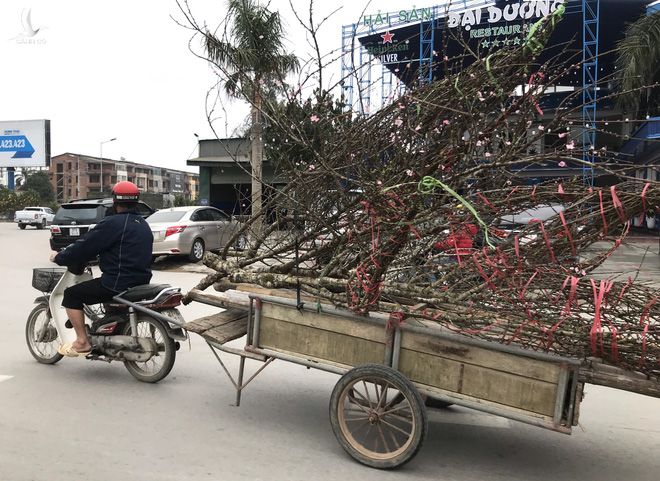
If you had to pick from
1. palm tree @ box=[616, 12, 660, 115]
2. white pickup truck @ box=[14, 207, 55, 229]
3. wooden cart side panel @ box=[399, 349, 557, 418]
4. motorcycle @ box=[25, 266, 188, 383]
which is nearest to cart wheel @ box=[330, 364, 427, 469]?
wooden cart side panel @ box=[399, 349, 557, 418]

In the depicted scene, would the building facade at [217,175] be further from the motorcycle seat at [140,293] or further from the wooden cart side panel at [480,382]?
the wooden cart side panel at [480,382]

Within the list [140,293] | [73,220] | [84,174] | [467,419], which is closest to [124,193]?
[140,293]

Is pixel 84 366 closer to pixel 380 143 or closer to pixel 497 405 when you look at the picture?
pixel 380 143

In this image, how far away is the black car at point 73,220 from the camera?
14156 millimetres

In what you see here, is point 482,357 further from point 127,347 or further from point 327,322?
point 127,347

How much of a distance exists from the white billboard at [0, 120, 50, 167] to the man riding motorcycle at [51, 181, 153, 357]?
149 ft

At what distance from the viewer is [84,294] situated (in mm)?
4715

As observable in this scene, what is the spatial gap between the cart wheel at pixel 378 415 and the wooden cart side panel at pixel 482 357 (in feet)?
0.75

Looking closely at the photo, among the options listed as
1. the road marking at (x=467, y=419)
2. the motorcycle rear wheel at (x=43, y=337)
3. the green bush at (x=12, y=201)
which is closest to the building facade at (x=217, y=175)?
the motorcycle rear wheel at (x=43, y=337)

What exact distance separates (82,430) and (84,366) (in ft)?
5.21

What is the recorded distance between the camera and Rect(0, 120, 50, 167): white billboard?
44.5 meters

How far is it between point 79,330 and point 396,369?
298cm

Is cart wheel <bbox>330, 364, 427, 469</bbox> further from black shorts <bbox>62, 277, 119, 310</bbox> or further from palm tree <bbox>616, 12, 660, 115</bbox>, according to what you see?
palm tree <bbox>616, 12, 660, 115</bbox>

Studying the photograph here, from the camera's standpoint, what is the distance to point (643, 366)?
2830mm
